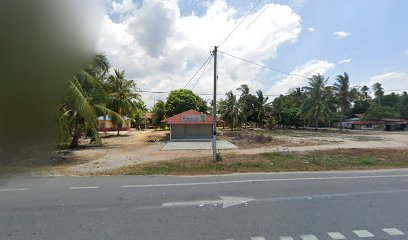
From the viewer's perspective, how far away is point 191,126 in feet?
111

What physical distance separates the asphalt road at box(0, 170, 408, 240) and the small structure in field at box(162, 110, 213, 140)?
77.2ft

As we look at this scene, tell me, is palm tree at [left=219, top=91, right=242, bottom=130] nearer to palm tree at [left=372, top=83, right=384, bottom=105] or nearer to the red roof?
the red roof

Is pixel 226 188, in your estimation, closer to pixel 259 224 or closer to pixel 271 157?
pixel 259 224

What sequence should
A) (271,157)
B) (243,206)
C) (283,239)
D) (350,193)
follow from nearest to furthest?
(283,239)
(243,206)
(350,193)
(271,157)

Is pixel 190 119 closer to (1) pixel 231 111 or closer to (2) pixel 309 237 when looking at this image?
(1) pixel 231 111

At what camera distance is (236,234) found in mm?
4676

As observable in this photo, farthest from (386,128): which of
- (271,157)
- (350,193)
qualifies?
(350,193)

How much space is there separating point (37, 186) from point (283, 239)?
7.71m

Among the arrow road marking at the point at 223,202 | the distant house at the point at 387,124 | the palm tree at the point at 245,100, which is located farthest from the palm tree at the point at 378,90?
the arrow road marking at the point at 223,202

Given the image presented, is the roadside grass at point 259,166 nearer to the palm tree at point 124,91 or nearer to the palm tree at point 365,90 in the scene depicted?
the palm tree at point 124,91

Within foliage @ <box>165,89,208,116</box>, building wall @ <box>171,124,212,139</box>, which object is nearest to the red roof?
building wall @ <box>171,124,212,139</box>

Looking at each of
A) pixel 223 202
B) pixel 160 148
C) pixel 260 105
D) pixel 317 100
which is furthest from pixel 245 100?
pixel 223 202

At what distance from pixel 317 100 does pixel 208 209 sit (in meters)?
50.2

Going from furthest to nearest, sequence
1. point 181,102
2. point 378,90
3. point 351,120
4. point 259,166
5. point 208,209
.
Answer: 1. point 378,90
2. point 351,120
3. point 181,102
4. point 259,166
5. point 208,209
